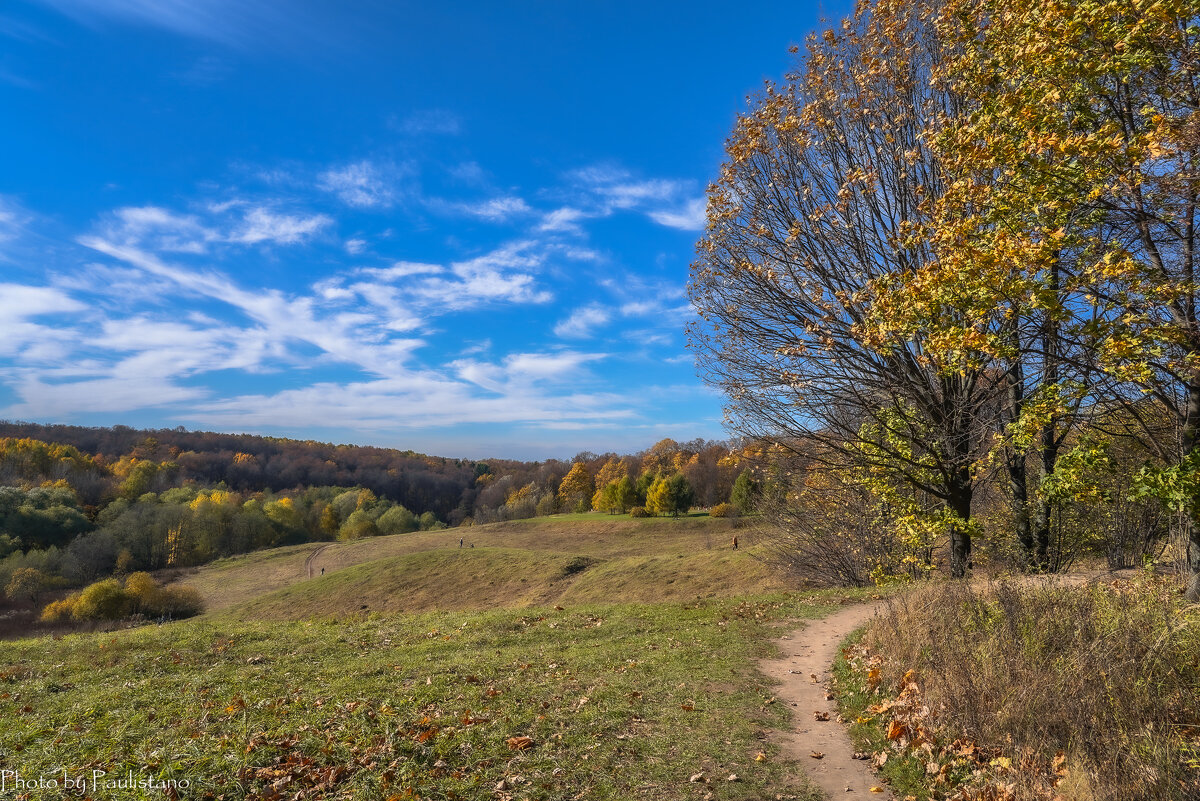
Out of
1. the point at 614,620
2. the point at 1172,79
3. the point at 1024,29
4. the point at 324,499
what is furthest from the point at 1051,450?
the point at 324,499

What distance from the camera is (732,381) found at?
14.2m

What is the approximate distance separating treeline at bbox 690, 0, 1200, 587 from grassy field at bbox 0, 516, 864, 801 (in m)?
5.46

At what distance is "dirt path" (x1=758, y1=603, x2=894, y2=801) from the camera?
5.36m

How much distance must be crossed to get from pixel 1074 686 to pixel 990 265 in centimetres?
579

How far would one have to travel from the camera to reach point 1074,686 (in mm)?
5113

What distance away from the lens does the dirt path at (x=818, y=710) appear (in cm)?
536

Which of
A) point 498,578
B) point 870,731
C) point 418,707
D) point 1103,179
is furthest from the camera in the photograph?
point 498,578

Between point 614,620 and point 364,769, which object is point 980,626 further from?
point 614,620

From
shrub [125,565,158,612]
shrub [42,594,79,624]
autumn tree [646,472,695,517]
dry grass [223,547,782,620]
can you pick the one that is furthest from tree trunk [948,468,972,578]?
autumn tree [646,472,695,517]

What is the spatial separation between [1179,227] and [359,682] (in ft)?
48.0

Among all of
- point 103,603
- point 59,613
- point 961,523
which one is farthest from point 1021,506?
point 59,613

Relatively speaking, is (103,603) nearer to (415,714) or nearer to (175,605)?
(175,605)

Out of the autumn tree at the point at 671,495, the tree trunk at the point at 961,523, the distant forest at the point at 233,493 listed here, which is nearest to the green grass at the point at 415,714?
the tree trunk at the point at 961,523

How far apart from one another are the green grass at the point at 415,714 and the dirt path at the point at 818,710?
0.98 ft
